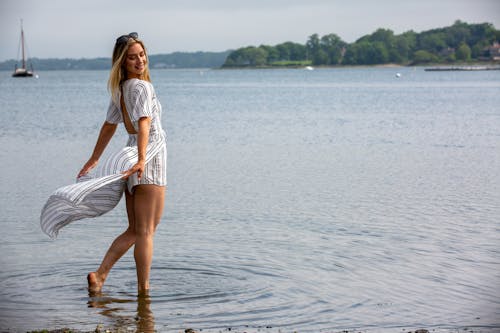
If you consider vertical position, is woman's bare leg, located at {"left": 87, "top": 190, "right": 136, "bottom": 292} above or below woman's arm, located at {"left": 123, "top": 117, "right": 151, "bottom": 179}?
below

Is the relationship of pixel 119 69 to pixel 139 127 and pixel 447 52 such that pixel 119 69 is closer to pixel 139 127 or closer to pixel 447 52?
pixel 139 127

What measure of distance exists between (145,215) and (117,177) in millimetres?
385

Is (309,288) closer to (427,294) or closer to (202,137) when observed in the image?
(427,294)


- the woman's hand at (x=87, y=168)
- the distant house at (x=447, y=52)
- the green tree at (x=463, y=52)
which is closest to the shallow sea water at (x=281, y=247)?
the woman's hand at (x=87, y=168)

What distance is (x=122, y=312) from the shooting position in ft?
19.0

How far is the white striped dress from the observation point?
5.49 meters

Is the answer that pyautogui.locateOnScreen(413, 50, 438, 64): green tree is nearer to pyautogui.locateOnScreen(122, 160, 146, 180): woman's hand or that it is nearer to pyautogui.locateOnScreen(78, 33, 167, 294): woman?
pyautogui.locateOnScreen(78, 33, 167, 294): woman

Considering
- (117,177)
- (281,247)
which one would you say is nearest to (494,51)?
(281,247)

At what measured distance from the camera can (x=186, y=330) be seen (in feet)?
16.9

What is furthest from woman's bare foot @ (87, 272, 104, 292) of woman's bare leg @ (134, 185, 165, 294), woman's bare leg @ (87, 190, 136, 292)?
woman's bare leg @ (134, 185, 165, 294)

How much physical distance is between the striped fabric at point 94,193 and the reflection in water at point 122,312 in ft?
2.15

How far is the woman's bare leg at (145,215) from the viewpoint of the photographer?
5.59 meters

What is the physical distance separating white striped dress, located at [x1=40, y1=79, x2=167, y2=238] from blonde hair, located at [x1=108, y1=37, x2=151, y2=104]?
0.20 feet

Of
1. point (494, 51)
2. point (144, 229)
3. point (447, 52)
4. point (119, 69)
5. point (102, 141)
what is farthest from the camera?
point (447, 52)
